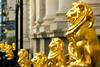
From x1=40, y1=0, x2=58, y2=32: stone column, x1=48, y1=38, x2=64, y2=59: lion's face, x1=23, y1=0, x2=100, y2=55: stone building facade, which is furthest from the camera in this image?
x1=40, y1=0, x2=58, y2=32: stone column

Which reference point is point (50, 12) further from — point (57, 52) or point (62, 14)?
point (57, 52)

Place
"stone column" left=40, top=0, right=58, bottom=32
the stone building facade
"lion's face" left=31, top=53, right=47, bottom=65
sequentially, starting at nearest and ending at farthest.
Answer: "lion's face" left=31, top=53, right=47, bottom=65 < the stone building facade < "stone column" left=40, top=0, right=58, bottom=32

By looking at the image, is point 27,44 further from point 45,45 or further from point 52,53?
point 52,53

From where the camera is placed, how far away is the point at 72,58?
6.04 meters

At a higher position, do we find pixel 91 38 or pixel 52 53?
pixel 91 38

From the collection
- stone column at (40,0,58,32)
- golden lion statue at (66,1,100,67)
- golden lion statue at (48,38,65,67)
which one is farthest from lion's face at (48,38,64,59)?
stone column at (40,0,58,32)

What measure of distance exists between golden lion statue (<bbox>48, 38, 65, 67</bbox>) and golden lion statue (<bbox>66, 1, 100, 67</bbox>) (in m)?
1.42

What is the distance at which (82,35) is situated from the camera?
580 cm

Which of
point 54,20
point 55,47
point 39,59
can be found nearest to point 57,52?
point 55,47

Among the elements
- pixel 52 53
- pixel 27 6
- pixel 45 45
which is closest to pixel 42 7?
pixel 45 45

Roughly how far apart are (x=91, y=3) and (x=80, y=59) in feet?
12.3

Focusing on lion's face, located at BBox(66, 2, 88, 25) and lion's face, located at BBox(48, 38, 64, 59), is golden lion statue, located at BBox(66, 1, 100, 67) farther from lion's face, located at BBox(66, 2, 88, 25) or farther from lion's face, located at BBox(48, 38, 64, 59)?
lion's face, located at BBox(48, 38, 64, 59)

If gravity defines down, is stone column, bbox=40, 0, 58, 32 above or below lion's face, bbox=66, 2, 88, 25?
below

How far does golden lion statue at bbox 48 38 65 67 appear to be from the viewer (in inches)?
290
